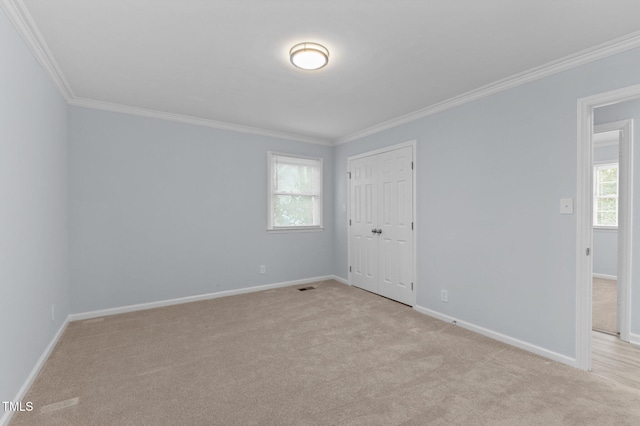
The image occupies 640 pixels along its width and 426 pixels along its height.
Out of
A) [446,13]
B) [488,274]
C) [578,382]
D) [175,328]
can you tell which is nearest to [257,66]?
[446,13]

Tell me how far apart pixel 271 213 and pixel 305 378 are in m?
2.96

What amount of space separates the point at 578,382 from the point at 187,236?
438cm

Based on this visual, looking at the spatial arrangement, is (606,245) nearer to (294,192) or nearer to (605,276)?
(605,276)

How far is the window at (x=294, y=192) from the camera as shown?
4961mm

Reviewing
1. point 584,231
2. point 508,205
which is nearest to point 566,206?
point 584,231

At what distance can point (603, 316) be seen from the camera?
362cm

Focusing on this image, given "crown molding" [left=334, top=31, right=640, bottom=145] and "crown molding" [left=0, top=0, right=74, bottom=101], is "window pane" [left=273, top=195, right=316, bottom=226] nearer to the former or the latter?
"crown molding" [left=334, top=31, right=640, bottom=145]

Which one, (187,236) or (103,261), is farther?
(187,236)

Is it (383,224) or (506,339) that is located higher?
(383,224)

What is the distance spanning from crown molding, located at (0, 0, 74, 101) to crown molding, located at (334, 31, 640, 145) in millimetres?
3704

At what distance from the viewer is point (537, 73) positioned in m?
2.69

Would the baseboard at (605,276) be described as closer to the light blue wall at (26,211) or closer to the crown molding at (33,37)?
the light blue wall at (26,211)

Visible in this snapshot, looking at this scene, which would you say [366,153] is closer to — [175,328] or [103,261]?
[175,328]

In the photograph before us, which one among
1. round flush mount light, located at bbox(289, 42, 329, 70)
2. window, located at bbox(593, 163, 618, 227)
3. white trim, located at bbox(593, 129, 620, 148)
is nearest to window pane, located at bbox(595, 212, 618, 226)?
window, located at bbox(593, 163, 618, 227)
